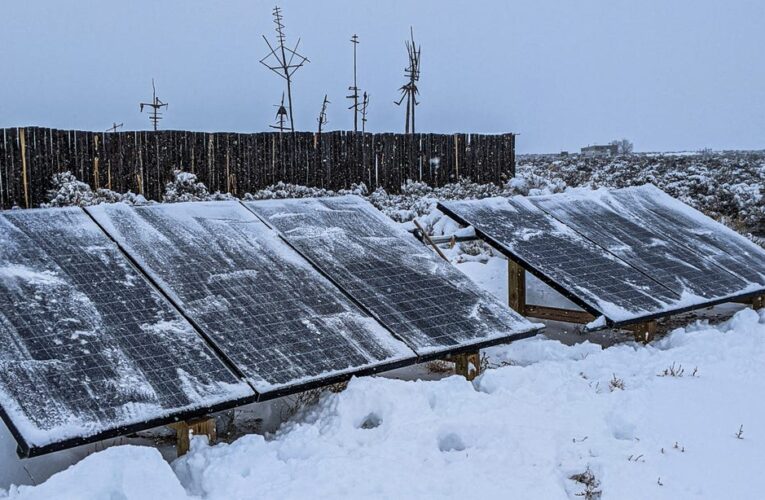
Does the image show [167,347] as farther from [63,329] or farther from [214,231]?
[214,231]

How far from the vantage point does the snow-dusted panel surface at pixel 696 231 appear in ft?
27.2

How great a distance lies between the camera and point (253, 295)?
4.98 meters

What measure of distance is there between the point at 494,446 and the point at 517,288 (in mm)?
3804

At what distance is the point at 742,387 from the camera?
18.5 feet

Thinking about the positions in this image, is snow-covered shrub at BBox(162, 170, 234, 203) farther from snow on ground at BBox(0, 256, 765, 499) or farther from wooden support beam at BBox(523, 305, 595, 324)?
snow on ground at BBox(0, 256, 765, 499)

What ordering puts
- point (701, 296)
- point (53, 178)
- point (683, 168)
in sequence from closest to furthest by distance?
point (701, 296) < point (53, 178) < point (683, 168)

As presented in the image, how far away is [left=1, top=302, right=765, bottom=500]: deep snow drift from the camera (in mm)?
3598

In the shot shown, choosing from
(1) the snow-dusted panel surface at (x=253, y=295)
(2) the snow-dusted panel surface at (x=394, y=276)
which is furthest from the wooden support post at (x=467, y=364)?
(1) the snow-dusted panel surface at (x=253, y=295)

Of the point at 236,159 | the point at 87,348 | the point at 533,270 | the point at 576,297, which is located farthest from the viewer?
the point at 236,159

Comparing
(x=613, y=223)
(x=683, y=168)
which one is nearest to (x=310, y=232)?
(x=613, y=223)

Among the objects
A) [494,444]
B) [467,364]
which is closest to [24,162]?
[467,364]

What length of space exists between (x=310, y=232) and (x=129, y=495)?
329cm

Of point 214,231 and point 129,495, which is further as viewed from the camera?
point 214,231

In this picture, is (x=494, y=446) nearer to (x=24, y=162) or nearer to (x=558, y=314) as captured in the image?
(x=558, y=314)
